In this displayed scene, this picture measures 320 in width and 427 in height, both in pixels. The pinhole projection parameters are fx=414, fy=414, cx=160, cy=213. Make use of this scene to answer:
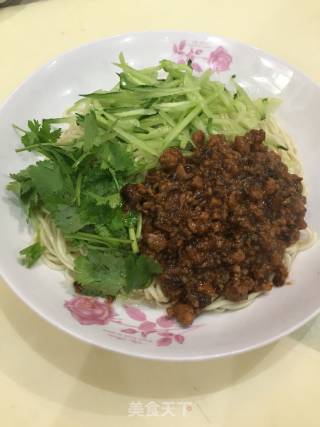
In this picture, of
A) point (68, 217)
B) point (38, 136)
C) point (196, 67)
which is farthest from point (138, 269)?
point (196, 67)

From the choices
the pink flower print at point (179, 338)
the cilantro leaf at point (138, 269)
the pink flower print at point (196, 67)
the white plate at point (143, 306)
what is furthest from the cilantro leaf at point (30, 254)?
the pink flower print at point (196, 67)

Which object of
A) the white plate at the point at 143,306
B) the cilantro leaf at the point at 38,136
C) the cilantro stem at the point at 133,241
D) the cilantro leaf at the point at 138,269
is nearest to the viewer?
the white plate at the point at 143,306

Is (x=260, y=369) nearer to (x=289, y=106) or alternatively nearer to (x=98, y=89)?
(x=289, y=106)

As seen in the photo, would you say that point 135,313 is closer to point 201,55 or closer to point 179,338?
point 179,338

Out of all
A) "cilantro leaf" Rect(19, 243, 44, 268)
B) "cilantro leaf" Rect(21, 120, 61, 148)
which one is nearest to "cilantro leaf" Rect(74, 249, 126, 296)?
"cilantro leaf" Rect(19, 243, 44, 268)

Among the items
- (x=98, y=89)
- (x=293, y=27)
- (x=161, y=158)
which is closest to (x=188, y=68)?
(x=98, y=89)

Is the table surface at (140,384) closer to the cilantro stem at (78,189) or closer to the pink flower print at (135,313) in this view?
the pink flower print at (135,313)
